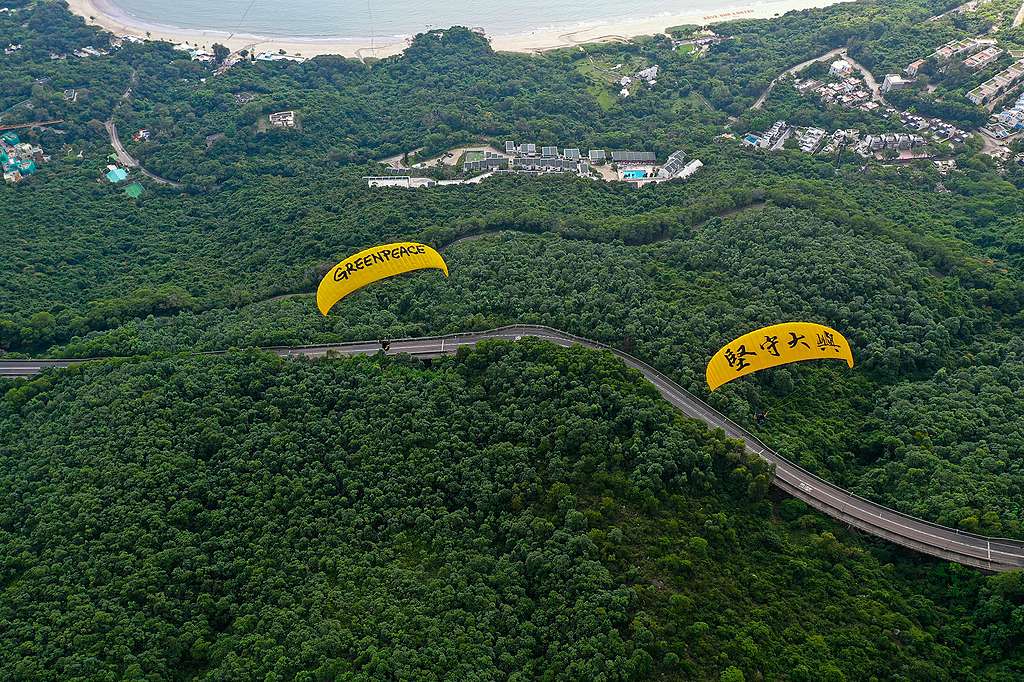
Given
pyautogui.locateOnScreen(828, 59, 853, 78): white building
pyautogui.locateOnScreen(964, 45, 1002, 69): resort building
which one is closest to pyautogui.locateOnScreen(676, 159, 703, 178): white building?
pyautogui.locateOnScreen(828, 59, 853, 78): white building

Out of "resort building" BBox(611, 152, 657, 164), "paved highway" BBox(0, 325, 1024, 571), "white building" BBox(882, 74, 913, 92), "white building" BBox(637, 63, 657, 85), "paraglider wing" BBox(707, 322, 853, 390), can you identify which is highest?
"white building" BBox(637, 63, 657, 85)

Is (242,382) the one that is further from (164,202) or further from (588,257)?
(164,202)

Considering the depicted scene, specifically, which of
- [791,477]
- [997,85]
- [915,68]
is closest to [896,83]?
[915,68]

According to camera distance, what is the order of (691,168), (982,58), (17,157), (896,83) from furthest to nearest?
(896,83) → (982,58) → (17,157) → (691,168)

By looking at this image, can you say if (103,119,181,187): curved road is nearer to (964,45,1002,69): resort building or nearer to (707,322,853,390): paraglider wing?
(707,322,853,390): paraglider wing

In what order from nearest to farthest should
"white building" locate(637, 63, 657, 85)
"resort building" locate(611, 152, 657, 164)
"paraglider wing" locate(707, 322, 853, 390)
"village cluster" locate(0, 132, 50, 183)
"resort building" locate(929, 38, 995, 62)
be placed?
1. "paraglider wing" locate(707, 322, 853, 390)
2. "village cluster" locate(0, 132, 50, 183)
3. "resort building" locate(611, 152, 657, 164)
4. "resort building" locate(929, 38, 995, 62)
5. "white building" locate(637, 63, 657, 85)

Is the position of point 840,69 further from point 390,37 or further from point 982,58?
point 390,37

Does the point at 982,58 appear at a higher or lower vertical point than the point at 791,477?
higher
